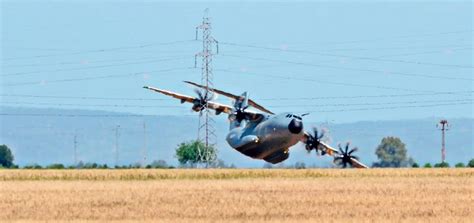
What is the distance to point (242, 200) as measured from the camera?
59875 millimetres

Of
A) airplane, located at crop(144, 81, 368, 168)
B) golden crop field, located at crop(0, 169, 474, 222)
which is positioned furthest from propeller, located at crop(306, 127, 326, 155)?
golden crop field, located at crop(0, 169, 474, 222)

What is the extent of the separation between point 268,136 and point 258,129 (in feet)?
11.1

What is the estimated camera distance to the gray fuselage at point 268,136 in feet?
409

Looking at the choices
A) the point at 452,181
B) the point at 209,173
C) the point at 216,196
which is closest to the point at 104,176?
the point at 209,173

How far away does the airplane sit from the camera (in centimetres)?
12575

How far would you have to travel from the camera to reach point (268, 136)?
5079 inches

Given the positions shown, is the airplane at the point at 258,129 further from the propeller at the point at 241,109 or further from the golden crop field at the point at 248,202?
the golden crop field at the point at 248,202

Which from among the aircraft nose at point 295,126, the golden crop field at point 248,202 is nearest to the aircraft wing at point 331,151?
the aircraft nose at point 295,126

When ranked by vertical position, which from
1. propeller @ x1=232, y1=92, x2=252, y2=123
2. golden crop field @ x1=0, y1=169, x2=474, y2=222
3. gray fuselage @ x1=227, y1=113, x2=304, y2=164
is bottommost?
golden crop field @ x1=0, y1=169, x2=474, y2=222

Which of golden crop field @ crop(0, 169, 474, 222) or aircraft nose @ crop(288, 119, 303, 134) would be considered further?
aircraft nose @ crop(288, 119, 303, 134)

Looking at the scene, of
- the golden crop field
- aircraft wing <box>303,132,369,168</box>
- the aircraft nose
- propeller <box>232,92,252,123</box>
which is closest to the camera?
the golden crop field

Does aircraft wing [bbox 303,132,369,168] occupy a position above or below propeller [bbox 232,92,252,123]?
below

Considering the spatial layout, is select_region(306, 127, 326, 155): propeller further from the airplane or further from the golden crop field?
the golden crop field

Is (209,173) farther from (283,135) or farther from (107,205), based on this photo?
(107,205)
